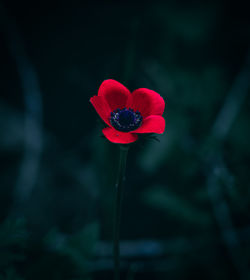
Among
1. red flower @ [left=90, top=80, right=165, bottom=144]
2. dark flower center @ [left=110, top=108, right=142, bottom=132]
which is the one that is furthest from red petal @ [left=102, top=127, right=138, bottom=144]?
dark flower center @ [left=110, top=108, right=142, bottom=132]

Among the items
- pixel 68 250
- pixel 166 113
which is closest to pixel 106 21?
pixel 166 113

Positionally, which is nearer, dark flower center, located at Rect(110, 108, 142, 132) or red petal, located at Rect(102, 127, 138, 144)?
red petal, located at Rect(102, 127, 138, 144)

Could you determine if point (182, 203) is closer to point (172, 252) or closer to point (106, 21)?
point (172, 252)

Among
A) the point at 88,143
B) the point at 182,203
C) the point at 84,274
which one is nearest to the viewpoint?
the point at 84,274

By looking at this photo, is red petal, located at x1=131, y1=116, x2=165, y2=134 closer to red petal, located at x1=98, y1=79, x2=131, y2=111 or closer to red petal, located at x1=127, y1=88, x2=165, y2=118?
red petal, located at x1=127, y1=88, x2=165, y2=118

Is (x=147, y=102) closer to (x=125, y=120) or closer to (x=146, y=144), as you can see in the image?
(x=125, y=120)
